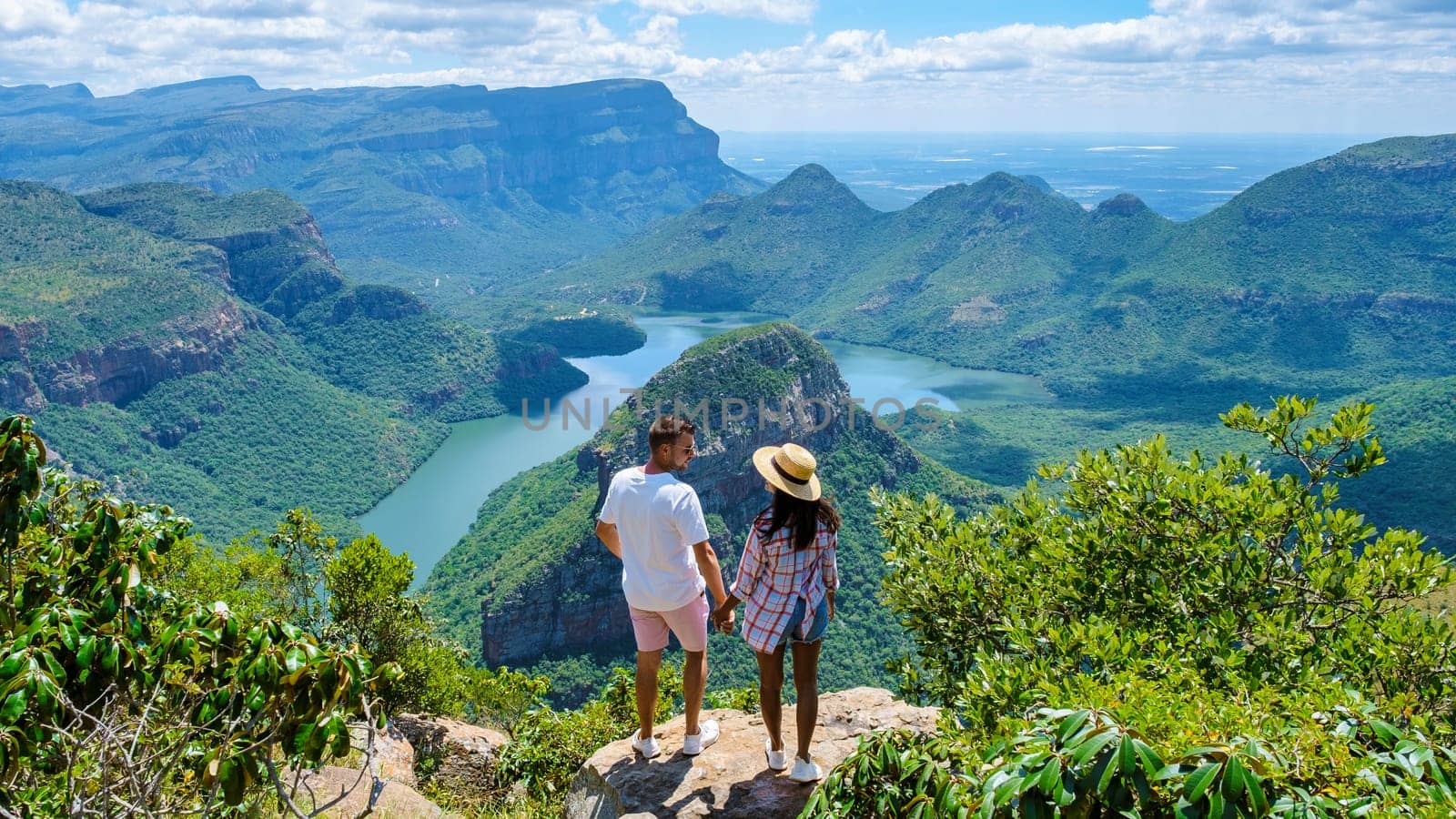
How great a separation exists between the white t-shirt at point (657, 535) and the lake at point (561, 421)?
39.8 m

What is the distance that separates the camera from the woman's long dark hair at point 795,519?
5.57 metres

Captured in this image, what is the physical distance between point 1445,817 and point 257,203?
94.0m

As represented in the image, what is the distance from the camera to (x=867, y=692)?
25.5 feet

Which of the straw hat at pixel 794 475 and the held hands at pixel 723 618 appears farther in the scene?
the held hands at pixel 723 618

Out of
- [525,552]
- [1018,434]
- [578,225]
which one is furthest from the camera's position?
[578,225]

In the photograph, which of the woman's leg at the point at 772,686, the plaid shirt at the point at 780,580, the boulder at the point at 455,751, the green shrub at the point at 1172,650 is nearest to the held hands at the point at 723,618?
the plaid shirt at the point at 780,580

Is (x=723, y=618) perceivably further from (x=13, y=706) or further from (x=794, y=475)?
(x=13, y=706)

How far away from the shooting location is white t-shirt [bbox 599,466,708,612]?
5520 mm

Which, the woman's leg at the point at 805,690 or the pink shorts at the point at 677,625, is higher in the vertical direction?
the pink shorts at the point at 677,625

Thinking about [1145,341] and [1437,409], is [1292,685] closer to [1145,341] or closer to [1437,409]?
[1437,409]

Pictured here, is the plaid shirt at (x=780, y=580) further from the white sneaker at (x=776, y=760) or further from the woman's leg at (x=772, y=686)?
the white sneaker at (x=776, y=760)

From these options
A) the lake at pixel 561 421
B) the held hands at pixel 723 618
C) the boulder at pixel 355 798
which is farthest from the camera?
the lake at pixel 561 421

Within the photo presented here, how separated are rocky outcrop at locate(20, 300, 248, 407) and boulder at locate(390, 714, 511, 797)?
5147cm

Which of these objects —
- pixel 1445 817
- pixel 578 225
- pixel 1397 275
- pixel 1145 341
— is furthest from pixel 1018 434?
pixel 578 225
